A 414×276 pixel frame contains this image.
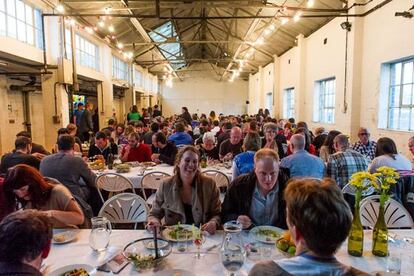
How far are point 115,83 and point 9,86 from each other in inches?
140

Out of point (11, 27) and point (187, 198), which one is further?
point (11, 27)

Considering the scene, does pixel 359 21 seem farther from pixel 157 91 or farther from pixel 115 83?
pixel 157 91

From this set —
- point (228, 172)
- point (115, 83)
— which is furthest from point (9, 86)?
point (228, 172)

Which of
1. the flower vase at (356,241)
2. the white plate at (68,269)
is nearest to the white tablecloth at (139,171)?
the flower vase at (356,241)

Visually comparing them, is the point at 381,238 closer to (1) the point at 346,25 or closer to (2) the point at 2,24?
(1) the point at 346,25

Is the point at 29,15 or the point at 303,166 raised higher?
the point at 29,15

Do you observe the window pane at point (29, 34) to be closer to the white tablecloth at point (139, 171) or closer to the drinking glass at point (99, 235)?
the white tablecloth at point (139, 171)

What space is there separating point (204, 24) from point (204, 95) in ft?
29.6

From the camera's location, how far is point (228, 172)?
4.29m

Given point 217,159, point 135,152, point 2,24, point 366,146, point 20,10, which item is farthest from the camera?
point 20,10

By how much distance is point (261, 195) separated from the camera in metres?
2.29

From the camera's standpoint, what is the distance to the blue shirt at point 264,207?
2254mm

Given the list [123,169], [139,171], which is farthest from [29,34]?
[139,171]

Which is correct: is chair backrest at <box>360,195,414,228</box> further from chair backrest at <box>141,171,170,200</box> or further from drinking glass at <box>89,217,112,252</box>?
chair backrest at <box>141,171,170,200</box>
